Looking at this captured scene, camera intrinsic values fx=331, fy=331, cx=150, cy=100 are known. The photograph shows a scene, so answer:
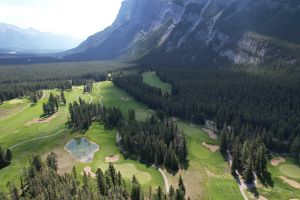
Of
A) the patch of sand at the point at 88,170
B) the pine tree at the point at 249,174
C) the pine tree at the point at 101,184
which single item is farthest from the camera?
the patch of sand at the point at 88,170

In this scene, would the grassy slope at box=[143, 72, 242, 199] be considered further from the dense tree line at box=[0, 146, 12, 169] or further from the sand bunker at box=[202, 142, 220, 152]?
the dense tree line at box=[0, 146, 12, 169]

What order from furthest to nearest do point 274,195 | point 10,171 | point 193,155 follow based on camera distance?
1. point 193,155
2. point 10,171
3. point 274,195

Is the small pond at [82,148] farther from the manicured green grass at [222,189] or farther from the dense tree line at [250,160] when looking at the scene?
the dense tree line at [250,160]

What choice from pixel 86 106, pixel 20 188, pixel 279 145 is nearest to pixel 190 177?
pixel 279 145

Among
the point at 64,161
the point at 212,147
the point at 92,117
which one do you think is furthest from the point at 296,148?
the point at 92,117

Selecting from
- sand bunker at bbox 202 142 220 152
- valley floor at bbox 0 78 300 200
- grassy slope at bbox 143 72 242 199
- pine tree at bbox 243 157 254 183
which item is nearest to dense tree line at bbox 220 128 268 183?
pine tree at bbox 243 157 254 183

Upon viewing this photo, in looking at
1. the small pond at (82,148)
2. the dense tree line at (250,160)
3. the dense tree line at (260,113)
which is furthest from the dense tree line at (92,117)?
the dense tree line at (250,160)

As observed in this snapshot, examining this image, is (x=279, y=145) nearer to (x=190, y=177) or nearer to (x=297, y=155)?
(x=297, y=155)

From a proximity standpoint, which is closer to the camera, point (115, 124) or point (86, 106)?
point (115, 124)
